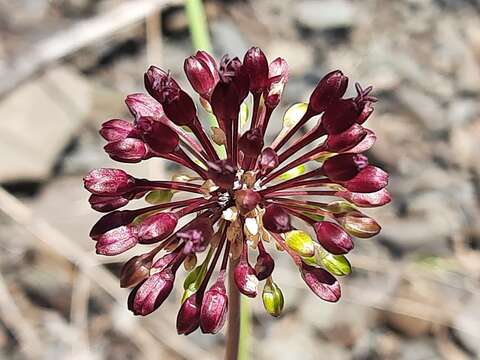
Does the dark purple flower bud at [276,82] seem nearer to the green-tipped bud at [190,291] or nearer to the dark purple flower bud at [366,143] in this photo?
the dark purple flower bud at [366,143]

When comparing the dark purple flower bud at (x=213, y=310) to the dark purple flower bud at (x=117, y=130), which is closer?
the dark purple flower bud at (x=213, y=310)

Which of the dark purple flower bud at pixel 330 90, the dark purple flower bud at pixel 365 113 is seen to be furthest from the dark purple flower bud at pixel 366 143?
the dark purple flower bud at pixel 330 90

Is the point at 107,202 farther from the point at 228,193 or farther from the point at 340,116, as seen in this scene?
the point at 340,116

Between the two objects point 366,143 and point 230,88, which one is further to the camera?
point 366,143

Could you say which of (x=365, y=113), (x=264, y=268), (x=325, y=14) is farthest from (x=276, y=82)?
(x=325, y=14)

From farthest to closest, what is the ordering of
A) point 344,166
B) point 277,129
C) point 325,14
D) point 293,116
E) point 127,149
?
point 325,14, point 277,129, point 293,116, point 127,149, point 344,166

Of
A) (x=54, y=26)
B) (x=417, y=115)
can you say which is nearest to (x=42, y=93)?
(x=54, y=26)
